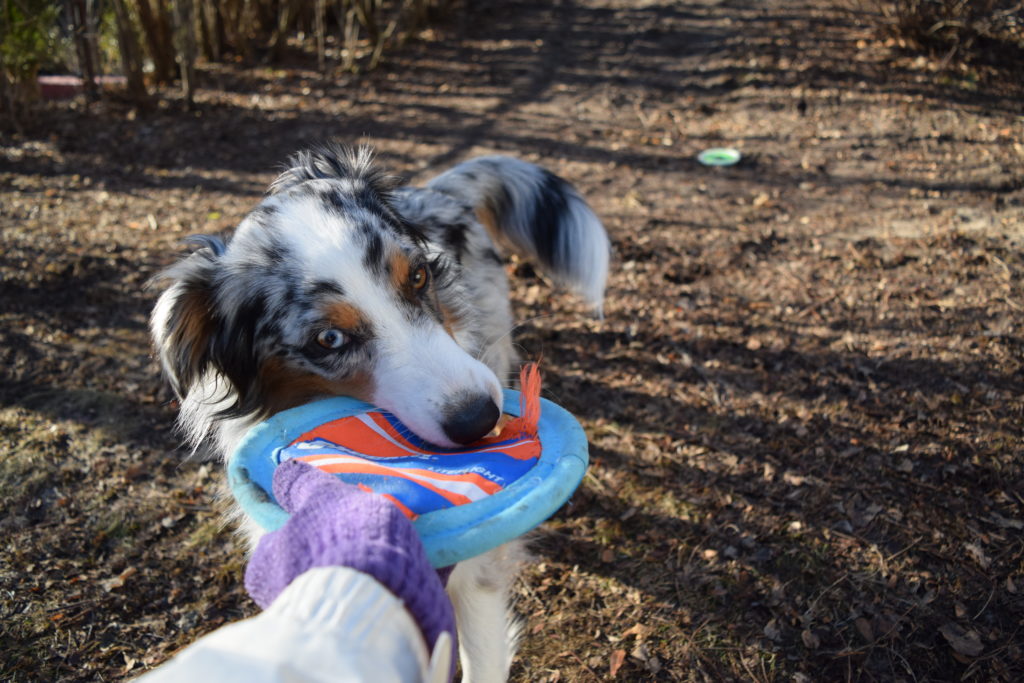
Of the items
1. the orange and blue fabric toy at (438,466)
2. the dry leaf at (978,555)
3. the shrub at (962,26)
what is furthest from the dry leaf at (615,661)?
Result: the shrub at (962,26)

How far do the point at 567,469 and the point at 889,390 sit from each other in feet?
7.94

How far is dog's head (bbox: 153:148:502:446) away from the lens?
Result: 1872 millimetres

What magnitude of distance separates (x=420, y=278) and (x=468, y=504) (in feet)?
3.10

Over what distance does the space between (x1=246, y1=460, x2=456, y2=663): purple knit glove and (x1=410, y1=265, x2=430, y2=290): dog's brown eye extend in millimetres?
971

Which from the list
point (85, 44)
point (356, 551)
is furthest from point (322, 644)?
point (85, 44)

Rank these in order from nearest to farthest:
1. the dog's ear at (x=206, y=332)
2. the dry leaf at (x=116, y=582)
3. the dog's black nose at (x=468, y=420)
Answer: the dog's black nose at (x=468, y=420)
the dog's ear at (x=206, y=332)
the dry leaf at (x=116, y=582)

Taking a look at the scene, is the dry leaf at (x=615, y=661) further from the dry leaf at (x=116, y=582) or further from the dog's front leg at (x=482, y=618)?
the dry leaf at (x=116, y=582)

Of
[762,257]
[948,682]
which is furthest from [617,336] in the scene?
[948,682]

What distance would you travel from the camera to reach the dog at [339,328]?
1903 millimetres

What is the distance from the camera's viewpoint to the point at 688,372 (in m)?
3.65

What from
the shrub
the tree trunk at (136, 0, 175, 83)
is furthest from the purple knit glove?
the tree trunk at (136, 0, 175, 83)

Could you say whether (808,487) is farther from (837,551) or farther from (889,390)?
(889,390)

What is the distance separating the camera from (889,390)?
329 centimetres

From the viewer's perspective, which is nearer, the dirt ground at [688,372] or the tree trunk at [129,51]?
the dirt ground at [688,372]
